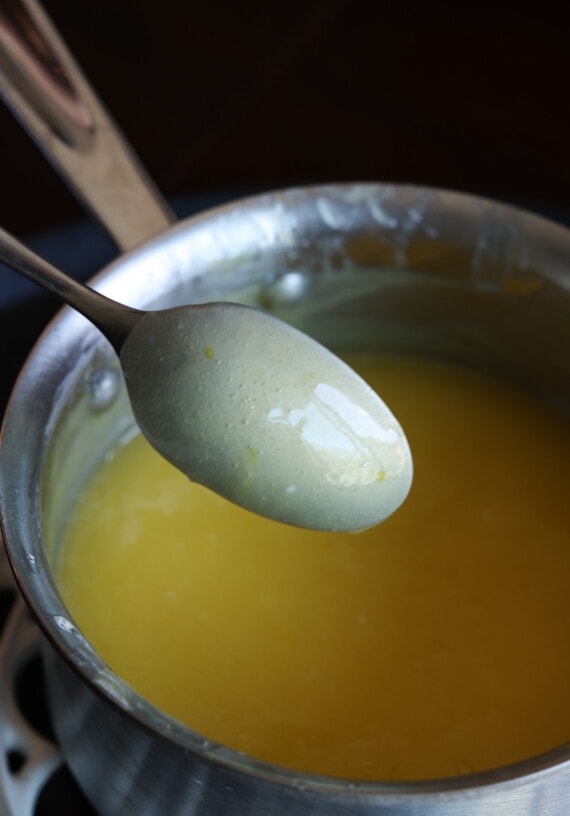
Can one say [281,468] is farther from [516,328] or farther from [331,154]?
[331,154]

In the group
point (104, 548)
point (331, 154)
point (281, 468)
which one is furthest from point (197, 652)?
point (331, 154)

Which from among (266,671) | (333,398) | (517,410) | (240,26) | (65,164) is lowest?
(517,410)

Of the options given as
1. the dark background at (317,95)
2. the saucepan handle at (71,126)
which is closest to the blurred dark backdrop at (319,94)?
the dark background at (317,95)

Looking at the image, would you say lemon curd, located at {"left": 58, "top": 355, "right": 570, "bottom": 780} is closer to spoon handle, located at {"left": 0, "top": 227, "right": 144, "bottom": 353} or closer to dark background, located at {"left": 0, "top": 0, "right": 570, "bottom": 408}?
spoon handle, located at {"left": 0, "top": 227, "right": 144, "bottom": 353}

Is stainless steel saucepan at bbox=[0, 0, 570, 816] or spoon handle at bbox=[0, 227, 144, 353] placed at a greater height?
spoon handle at bbox=[0, 227, 144, 353]

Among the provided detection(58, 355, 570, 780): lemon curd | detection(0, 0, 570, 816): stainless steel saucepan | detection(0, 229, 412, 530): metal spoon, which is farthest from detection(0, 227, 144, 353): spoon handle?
detection(58, 355, 570, 780): lemon curd

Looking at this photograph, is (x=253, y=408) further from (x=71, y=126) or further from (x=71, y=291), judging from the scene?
(x=71, y=126)

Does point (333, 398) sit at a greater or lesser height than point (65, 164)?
lesser
